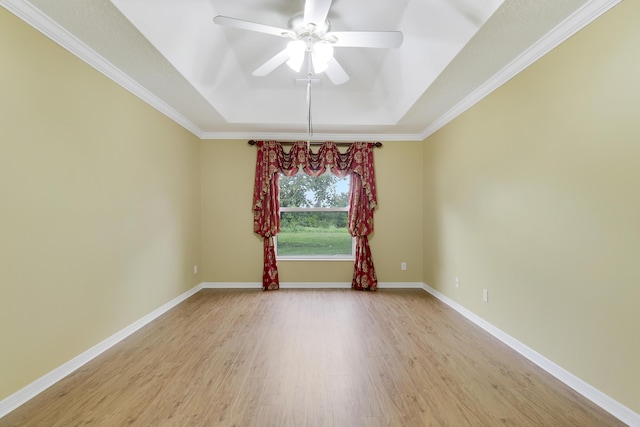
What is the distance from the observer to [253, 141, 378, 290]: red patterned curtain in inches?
177

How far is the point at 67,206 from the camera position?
212 cm

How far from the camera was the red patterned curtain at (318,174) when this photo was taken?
4504mm

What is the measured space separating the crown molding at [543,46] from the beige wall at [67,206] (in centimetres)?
351

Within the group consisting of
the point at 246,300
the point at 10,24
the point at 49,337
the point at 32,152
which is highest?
the point at 10,24

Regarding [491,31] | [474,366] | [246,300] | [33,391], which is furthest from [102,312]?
[491,31]

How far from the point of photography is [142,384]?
2.01 m

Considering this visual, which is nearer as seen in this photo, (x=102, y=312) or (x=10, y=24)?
(x=10, y=24)

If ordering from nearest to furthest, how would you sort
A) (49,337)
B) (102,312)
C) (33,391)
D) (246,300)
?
(33,391) → (49,337) → (102,312) → (246,300)

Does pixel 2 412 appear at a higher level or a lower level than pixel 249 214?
lower

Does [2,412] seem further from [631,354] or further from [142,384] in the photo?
[631,354]

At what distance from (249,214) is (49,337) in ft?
9.33

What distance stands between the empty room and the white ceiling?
0.02 m

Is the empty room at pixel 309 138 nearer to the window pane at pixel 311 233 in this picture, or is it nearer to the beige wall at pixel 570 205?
the beige wall at pixel 570 205

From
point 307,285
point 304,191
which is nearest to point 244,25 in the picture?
point 304,191
